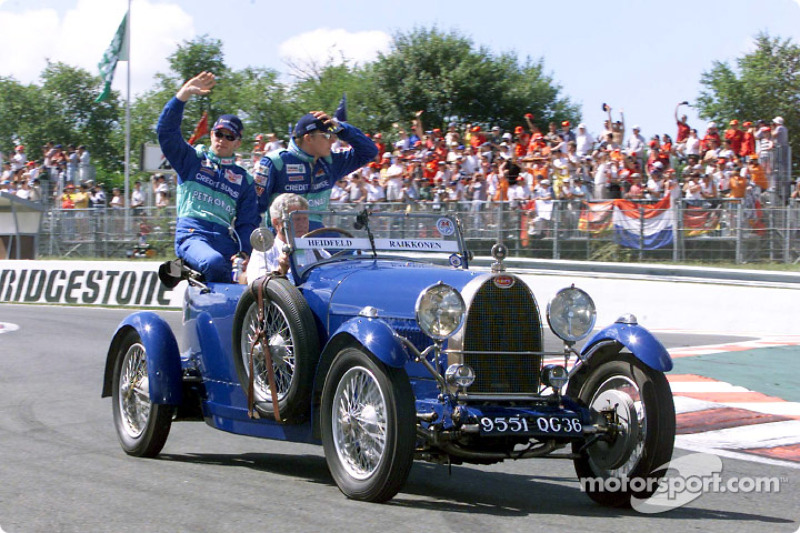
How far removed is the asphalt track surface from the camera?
15.2ft

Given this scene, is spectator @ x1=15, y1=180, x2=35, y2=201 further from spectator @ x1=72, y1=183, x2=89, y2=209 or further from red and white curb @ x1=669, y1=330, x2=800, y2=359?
red and white curb @ x1=669, y1=330, x2=800, y2=359

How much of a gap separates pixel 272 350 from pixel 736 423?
3522mm

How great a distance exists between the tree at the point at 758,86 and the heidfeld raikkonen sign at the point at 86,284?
18421 millimetres

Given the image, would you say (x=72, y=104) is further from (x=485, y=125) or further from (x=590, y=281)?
(x=590, y=281)

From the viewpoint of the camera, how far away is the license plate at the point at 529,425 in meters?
4.74

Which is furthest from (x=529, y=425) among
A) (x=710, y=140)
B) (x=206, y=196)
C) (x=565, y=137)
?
(x=565, y=137)

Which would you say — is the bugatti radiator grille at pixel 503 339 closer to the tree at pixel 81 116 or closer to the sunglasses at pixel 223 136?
the sunglasses at pixel 223 136

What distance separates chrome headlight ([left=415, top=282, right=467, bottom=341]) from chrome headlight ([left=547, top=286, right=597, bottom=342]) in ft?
1.81

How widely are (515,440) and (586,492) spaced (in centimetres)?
63

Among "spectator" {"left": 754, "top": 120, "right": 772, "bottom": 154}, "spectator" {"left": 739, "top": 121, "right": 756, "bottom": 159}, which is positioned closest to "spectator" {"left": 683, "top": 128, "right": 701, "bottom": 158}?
"spectator" {"left": 739, "top": 121, "right": 756, "bottom": 159}

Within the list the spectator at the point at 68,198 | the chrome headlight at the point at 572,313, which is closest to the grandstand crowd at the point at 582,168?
the spectator at the point at 68,198

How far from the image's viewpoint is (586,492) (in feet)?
17.1

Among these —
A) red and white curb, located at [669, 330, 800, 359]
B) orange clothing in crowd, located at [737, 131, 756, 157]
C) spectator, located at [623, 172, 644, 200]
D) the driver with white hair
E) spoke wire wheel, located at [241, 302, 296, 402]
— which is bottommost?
red and white curb, located at [669, 330, 800, 359]

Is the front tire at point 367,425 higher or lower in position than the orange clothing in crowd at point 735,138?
lower
